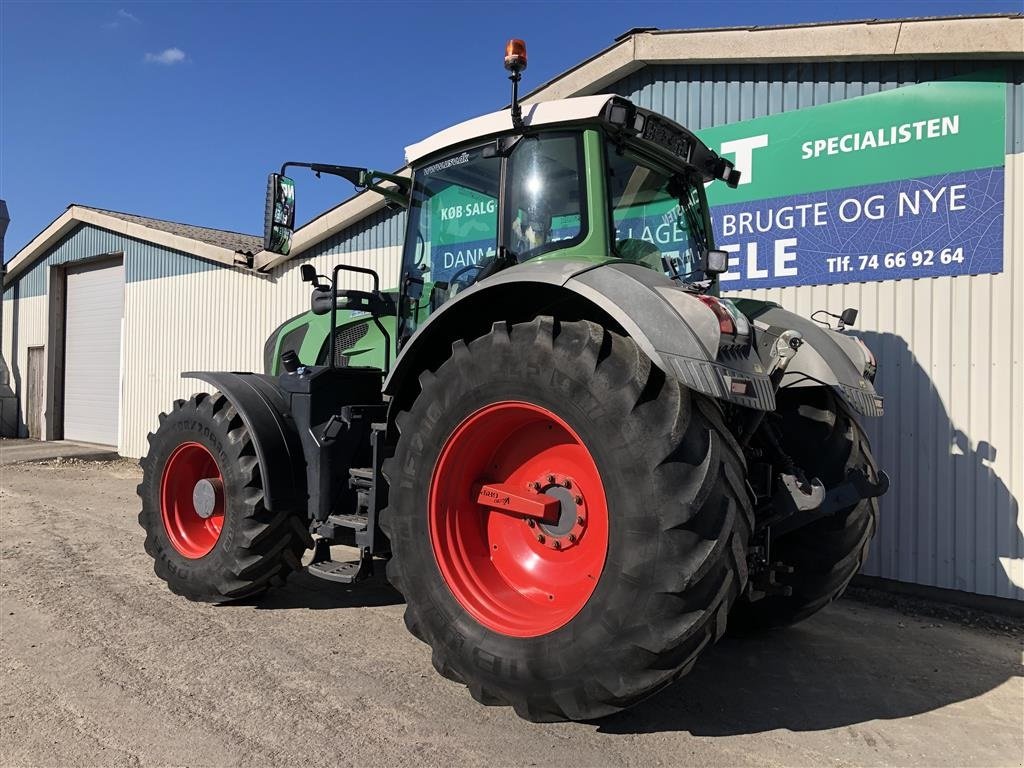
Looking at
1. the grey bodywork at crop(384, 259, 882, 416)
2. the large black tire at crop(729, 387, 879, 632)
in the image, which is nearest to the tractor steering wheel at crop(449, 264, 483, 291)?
the grey bodywork at crop(384, 259, 882, 416)

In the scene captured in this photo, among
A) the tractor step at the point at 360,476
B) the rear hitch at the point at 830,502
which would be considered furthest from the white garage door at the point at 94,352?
the rear hitch at the point at 830,502

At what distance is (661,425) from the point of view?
8.38 ft

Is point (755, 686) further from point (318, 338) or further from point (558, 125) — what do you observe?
point (318, 338)

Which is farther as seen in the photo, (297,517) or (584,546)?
(297,517)

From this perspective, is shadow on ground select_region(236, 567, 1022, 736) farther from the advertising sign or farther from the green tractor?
the advertising sign

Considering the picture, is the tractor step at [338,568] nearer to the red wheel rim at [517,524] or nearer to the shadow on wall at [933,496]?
the red wheel rim at [517,524]

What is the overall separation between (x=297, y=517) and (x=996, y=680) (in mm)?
3946

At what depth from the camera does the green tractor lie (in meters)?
2.56

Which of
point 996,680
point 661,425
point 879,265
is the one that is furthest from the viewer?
point 879,265

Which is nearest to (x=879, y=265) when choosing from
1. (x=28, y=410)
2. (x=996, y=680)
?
(x=996, y=680)

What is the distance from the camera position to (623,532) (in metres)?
2.57

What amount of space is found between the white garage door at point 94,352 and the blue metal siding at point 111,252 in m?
0.40

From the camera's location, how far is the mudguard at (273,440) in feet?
13.8

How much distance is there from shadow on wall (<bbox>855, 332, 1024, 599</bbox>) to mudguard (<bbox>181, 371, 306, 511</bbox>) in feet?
13.6
